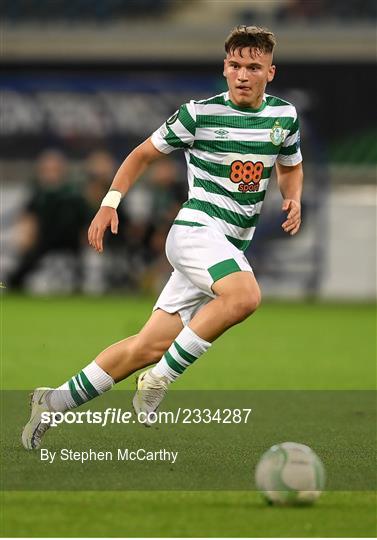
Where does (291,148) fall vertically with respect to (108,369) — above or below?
above

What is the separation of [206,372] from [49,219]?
992cm

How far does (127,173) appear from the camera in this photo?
6781mm

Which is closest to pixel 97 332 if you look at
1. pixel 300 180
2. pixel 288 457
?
pixel 300 180

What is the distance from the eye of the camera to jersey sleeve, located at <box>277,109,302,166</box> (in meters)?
7.06

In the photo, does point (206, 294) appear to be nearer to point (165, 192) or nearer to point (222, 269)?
point (222, 269)

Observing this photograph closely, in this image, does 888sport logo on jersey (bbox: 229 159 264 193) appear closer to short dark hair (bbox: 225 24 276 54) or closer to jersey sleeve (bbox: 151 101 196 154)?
jersey sleeve (bbox: 151 101 196 154)

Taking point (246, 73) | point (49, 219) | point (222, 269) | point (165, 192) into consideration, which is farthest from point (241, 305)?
point (49, 219)

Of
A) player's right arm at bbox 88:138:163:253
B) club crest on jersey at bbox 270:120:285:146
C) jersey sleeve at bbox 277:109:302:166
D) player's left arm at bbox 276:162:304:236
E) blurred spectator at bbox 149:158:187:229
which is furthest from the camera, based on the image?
blurred spectator at bbox 149:158:187:229

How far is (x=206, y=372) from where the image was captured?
37.4 ft

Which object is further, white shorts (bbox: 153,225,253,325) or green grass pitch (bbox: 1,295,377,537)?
white shorts (bbox: 153,225,253,325)

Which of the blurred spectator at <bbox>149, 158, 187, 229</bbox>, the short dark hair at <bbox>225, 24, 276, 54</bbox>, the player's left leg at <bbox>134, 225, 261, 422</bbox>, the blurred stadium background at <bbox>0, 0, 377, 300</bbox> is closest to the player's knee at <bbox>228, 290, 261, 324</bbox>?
the player's left leg at <bbox>134, 225, 261, 422</bbox>

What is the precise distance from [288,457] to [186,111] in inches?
81.9

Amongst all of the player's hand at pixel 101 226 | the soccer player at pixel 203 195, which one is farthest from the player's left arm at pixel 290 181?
the player's hand at pixel 101 226

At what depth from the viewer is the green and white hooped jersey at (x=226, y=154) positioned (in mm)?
6836
